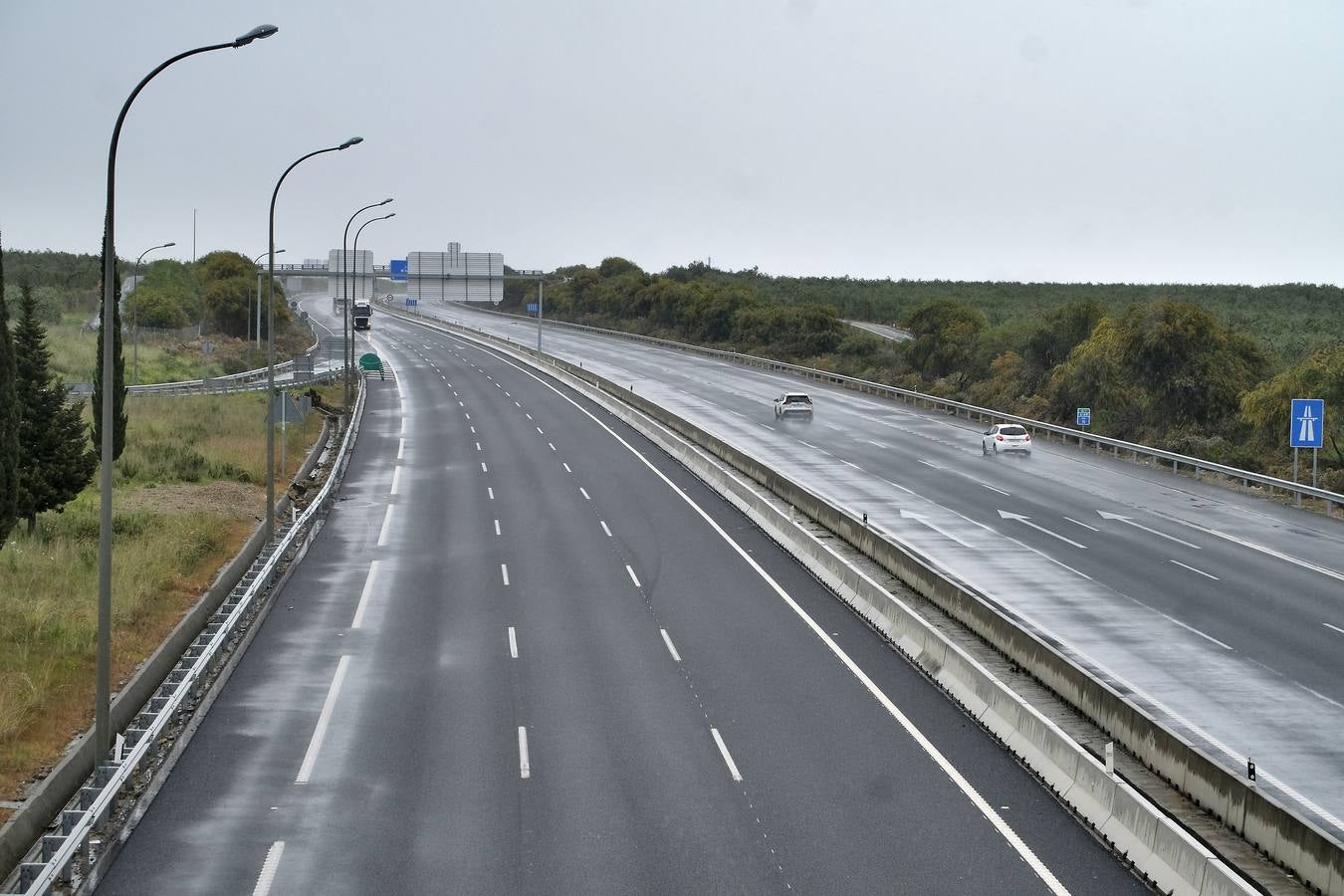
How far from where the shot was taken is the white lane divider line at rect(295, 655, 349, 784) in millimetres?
19000

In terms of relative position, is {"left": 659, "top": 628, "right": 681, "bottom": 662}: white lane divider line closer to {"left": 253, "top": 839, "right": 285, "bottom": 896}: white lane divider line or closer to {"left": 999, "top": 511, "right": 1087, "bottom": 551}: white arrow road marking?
{"left": 253, "top": 839, "right": 285, "bottom": 896}: white lane divider line

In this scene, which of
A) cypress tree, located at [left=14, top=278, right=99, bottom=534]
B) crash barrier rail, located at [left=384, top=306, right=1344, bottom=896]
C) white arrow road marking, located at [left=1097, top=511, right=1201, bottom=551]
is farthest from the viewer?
white arrow road marking, located at [left=1097, top=511, right=1201, bottom=551]

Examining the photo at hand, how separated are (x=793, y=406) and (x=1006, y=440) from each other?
14712 millimetres

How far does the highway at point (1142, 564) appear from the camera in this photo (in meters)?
21.3

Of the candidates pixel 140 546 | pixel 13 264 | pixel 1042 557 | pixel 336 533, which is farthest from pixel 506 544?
pixel 13 264

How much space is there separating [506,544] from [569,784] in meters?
18.2

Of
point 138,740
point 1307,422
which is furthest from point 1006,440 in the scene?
point 138,740

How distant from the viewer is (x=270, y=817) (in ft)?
56.6

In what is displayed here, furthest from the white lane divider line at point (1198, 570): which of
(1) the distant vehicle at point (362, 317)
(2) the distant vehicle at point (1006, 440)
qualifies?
(1) the distant vehicle at point (362, 317)

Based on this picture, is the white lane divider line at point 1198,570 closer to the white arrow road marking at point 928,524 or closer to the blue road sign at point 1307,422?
the white arrow road marking at point 928,524

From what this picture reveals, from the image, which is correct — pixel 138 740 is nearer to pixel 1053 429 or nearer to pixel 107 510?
pixel 107 510

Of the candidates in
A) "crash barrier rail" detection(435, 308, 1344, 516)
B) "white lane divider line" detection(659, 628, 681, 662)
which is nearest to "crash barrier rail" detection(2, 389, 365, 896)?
"white lane divider line" detection(659, 628, 681, 662)

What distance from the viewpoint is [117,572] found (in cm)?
3025

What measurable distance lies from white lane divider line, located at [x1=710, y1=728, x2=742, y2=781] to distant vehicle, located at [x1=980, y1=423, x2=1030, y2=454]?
1450 inches
